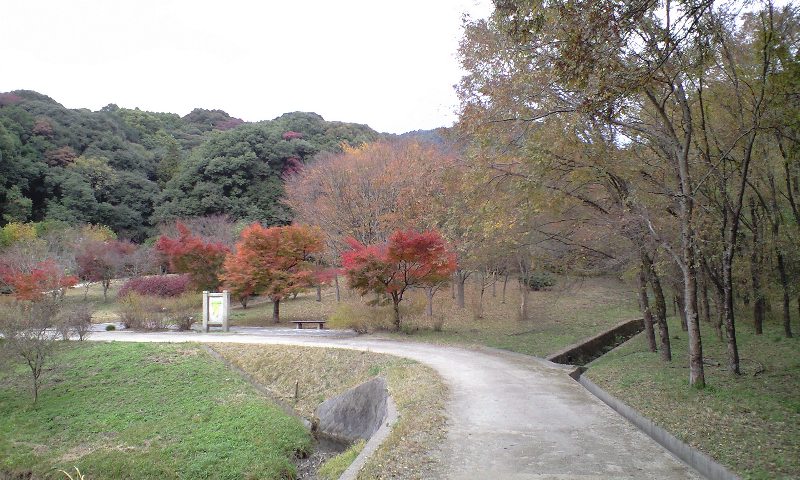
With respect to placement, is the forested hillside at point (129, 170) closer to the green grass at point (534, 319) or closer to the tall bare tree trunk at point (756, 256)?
the green grass at point (534, 319)

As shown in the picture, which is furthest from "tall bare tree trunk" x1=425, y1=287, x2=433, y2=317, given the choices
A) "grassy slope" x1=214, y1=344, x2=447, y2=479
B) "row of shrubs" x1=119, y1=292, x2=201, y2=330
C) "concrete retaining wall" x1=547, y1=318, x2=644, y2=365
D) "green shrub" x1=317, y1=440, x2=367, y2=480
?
"green shrub" x1=317, y1=440, x2=367, y2=480

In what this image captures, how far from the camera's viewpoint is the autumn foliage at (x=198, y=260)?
27.1m

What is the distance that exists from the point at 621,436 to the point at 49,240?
3514 cm

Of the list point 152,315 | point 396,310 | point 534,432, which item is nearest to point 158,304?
point 152,315

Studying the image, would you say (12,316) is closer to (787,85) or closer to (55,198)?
(787,85)

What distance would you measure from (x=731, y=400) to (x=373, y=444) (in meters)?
5.09

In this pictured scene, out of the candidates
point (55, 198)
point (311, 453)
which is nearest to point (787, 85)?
point (311, 453)

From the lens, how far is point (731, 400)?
734 centimetres

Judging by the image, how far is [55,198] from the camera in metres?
38.9

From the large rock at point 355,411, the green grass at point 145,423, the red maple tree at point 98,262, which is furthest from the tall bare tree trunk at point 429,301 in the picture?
the red maple tree at point 98,262

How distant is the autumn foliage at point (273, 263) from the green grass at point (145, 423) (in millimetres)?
6803

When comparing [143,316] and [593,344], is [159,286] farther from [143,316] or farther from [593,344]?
[593,344]

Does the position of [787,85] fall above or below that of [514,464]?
above

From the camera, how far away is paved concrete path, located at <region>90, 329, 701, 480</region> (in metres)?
5.28
